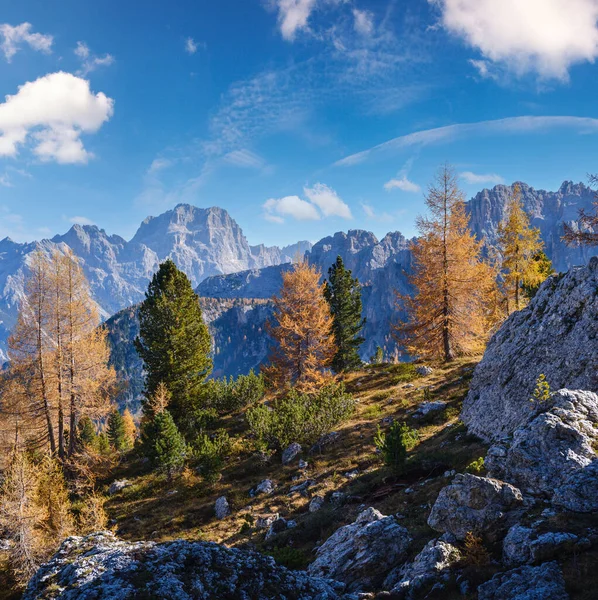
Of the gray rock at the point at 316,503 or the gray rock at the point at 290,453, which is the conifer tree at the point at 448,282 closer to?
the gray rock at the point at 290,453

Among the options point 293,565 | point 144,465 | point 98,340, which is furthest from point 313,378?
point 293,565

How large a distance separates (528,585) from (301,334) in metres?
22.0

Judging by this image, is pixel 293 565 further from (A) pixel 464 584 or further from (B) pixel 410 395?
(B) pixel 410 395

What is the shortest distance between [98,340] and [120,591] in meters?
24.3

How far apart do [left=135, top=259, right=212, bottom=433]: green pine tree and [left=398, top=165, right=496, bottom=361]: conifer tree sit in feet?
55.2

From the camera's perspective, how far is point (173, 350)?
27109 millimetres

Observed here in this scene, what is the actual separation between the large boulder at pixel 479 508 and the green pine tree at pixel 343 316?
2994 centimetres

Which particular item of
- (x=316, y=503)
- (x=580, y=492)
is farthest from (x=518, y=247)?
(x=580, y=492)

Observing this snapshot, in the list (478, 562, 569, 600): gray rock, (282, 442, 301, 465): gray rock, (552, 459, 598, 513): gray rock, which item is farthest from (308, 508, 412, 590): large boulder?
(282, 442, 301, 465): gray rock

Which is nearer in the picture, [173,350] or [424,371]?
[424,371]

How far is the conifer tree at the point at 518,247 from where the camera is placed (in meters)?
28.7

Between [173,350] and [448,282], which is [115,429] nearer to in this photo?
[173,350]

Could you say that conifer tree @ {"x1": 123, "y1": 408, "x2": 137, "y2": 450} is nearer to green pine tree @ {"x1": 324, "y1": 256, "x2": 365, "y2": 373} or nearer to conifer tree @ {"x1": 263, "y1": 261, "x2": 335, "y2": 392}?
conifer tree @ {"x1": 263, "y1": 261, "x2": 335, "y2": 392}

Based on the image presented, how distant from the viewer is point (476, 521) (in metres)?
6.03
